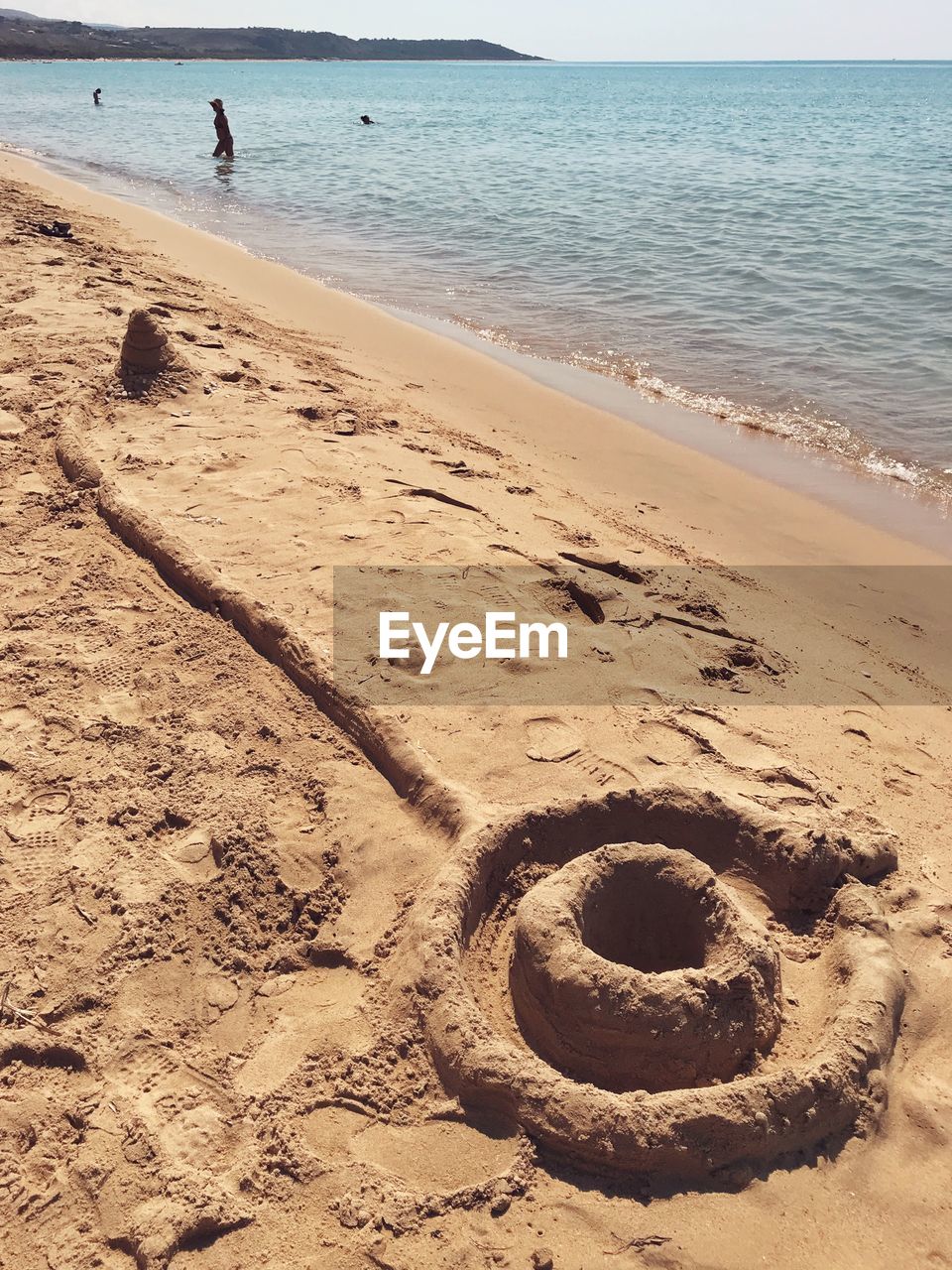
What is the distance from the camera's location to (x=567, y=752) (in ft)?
10.8

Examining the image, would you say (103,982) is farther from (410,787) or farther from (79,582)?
(79,582)

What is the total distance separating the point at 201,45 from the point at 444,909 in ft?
405

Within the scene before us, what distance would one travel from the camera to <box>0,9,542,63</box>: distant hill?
7300 cm

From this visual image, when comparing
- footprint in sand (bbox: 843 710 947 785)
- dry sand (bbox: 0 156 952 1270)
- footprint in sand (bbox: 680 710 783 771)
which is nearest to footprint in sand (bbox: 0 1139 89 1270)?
dry sand (bbox: 0 156 952 1270)

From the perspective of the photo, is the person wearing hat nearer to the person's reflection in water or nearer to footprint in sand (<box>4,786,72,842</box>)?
the person's reflection in water

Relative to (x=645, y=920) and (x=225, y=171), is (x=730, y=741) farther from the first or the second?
(x=225, y=171)

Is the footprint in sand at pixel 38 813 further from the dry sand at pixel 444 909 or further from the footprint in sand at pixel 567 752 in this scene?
the footprint in sand at pixel 567 752

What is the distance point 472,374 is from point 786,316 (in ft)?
12.9

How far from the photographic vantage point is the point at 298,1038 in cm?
245

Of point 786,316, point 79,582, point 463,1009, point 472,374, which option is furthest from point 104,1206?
point 786,316

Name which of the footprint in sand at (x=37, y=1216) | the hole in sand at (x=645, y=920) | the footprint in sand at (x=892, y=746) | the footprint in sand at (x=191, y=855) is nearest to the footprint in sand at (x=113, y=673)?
the footprint in sand at (x=191, y=855)

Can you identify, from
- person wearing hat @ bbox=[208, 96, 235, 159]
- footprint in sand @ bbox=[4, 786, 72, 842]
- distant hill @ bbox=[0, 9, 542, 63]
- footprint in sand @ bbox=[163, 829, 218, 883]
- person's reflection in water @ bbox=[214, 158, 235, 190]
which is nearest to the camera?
footprint in sand @ bbox=[163, 829, 218, 883]

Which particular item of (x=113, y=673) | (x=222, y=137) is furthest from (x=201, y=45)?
(x=113, y=673)

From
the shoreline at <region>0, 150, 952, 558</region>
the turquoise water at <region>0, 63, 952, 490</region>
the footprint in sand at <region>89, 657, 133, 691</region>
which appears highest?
the turquoise water at <region>0, 63, 952, 490</region>
